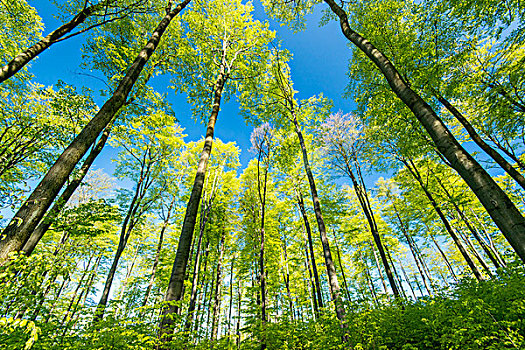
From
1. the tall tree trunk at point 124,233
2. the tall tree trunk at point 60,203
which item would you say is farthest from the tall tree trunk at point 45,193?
the tall tree trunk at point 124,233

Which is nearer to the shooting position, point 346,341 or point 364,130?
point 346,341

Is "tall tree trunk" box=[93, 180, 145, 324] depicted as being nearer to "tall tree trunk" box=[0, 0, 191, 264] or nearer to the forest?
the forest

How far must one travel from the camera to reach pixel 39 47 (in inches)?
165

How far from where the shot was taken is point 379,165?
41.3 ft

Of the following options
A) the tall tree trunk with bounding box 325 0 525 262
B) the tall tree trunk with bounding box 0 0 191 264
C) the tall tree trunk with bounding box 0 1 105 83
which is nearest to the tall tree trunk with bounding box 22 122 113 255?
the tall tree trunk with bounding box 0 1 105 83

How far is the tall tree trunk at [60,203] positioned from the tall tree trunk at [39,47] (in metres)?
3.67

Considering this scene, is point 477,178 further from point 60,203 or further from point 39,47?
point 60,203

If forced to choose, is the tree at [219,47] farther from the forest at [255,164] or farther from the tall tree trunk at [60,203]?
the tall tree trunk at [60,203]

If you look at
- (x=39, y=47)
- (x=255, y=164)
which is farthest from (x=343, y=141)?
(x=39, y=47)

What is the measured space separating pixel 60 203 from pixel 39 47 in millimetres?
4227

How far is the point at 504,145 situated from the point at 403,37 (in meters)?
7.59

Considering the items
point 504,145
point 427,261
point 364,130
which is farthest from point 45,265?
point 427,261

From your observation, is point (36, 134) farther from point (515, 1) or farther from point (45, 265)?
point (515, 1)

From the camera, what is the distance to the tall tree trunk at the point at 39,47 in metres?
3.90
